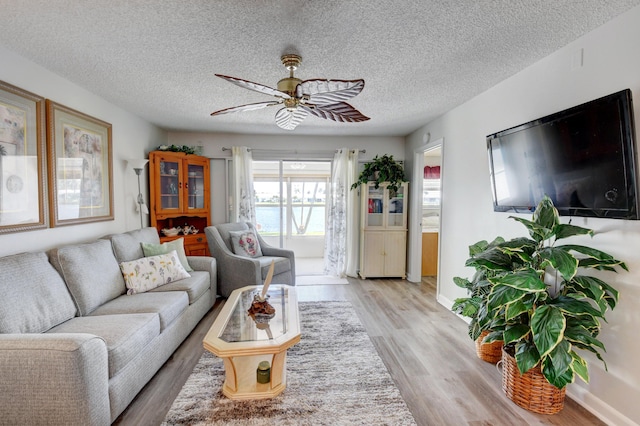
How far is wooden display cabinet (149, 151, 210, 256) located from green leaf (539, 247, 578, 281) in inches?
162

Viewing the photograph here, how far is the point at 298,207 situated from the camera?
6191mm

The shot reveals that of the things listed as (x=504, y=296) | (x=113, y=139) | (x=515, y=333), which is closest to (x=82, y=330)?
(x=113, y=139)

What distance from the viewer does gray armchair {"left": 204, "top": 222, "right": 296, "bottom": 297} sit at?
11.8 ft

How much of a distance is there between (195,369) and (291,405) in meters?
0.87

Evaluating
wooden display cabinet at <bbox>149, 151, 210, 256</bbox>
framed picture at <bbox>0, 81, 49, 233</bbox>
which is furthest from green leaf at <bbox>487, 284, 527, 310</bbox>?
wooden display cabinet at <bbox>149, 151, 210, 256</bbox>

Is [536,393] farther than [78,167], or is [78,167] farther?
[78,167]

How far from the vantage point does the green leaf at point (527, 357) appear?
1.66 m

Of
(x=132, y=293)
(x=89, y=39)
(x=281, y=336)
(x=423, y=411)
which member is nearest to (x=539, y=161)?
(x=423, y=411)

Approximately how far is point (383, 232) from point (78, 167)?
12.7 ft

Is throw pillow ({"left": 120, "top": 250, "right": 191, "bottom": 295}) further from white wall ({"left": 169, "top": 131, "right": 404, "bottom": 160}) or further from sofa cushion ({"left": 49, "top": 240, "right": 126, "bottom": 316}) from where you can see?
white wall ({"left": 169, "top": 131, "right": 404, "bottom": 160})

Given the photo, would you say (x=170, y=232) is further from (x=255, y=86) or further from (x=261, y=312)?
(x=255, y=86)

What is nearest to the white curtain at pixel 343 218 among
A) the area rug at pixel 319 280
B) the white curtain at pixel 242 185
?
the area rug at pixel 319 280

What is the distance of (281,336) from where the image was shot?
1.92 metres

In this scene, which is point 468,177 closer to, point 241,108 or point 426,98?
point 426,98
